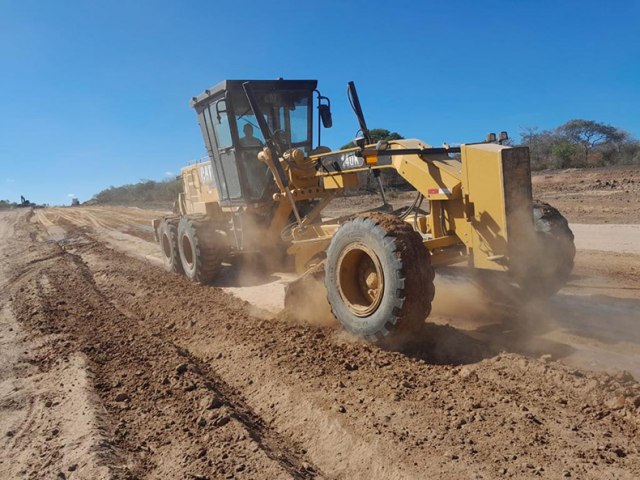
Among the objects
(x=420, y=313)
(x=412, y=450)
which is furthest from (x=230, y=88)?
(x=412, y=450)

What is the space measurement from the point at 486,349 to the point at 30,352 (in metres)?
4.80

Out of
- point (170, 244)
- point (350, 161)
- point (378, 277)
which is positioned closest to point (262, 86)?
point (350, 161)

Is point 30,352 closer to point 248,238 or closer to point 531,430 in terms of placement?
point 248,238

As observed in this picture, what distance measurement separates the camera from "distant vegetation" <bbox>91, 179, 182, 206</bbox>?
56922mm

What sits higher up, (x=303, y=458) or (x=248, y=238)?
(x=248, y=238)

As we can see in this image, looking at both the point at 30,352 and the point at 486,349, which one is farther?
the point at 30,352

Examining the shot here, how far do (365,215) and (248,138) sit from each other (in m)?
4.15

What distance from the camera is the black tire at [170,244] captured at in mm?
10258

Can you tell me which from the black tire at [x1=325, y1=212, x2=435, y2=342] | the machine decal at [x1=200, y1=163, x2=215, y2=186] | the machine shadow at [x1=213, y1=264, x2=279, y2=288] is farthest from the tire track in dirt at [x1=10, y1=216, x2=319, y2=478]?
the machine decal at [x1=200, y1=163, x2=215, y2=186]

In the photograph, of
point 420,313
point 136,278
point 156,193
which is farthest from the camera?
point 156,193

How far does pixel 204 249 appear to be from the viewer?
891 cm

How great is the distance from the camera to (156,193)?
59.8 meters

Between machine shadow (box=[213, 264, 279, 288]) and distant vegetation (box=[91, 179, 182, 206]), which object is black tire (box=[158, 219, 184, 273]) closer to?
machine shadow (box=[213, 264, 279, 288])

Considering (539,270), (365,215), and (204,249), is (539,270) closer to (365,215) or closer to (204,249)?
(365,215)
